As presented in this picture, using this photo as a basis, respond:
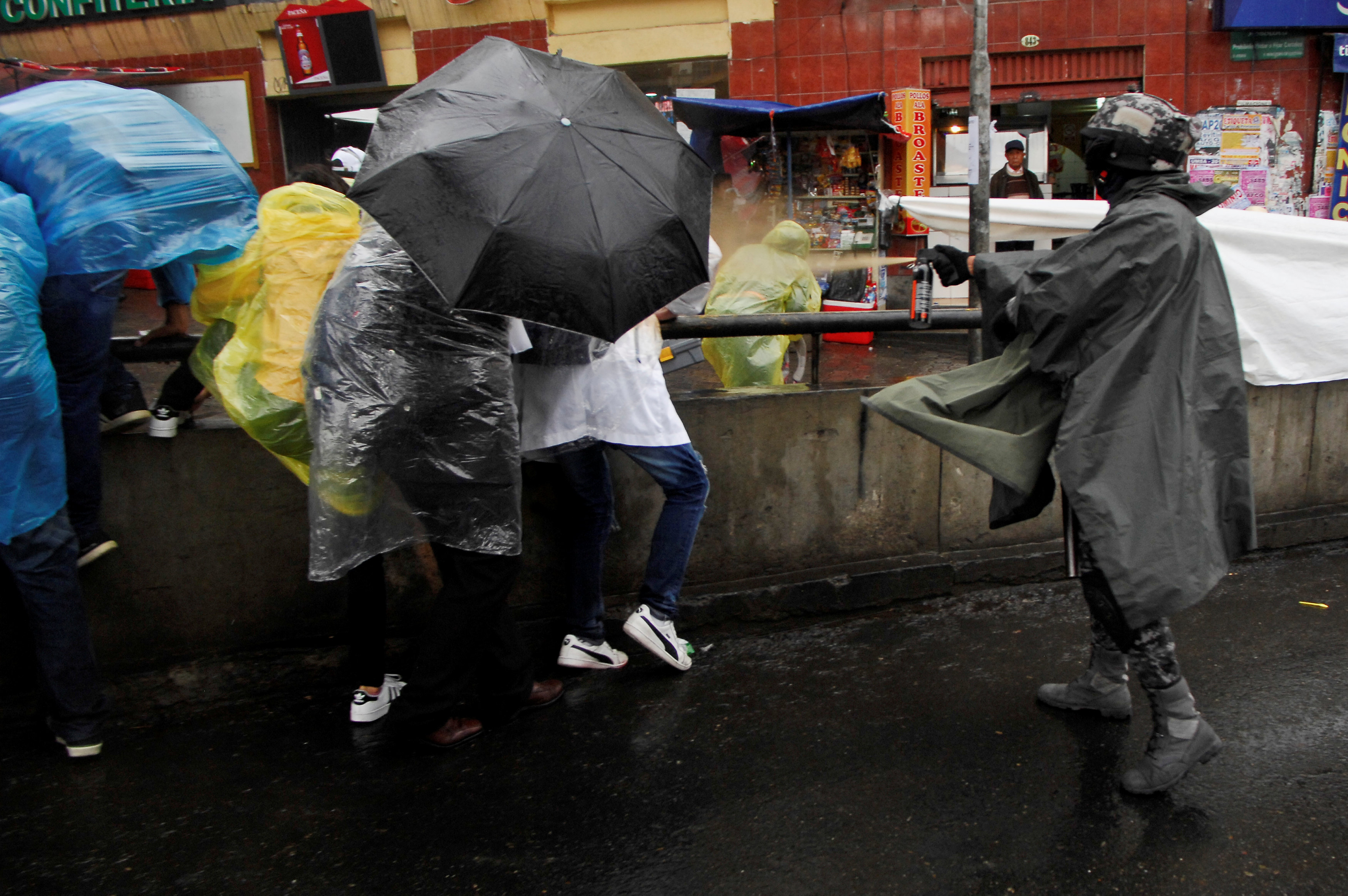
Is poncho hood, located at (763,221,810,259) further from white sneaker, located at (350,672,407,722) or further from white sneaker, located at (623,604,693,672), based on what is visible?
white sneaker, located at (350,672,407,722)

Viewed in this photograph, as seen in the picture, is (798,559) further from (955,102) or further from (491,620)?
(955,102)

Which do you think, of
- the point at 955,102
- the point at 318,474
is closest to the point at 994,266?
the point at 318,474

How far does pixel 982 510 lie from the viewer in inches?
179

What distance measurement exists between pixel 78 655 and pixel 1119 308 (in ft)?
10.4

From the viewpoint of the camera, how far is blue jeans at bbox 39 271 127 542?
120 inches

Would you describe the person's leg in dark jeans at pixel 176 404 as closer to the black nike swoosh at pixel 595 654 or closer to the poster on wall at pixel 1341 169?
the black nike swoosh at pixel 595 654

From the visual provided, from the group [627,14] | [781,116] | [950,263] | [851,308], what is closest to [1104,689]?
[950,263]

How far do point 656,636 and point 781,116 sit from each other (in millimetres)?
8203

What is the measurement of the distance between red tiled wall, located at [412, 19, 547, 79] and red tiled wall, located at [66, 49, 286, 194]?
2.09 metres

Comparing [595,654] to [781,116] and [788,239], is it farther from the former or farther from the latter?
[781,116]

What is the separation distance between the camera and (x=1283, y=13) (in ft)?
36.9

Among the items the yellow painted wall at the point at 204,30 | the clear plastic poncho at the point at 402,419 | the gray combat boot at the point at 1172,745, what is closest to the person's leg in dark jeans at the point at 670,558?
the clear plastic poncho at the point at 402,419

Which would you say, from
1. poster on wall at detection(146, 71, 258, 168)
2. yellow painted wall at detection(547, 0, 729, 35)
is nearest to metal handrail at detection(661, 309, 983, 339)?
yellow painted wall at detection(547, 0, 729, 35)

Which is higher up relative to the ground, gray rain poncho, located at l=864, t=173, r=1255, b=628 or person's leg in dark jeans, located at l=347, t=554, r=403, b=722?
gray rain poncho, located at l=864, t=173, r=1255, b=628
